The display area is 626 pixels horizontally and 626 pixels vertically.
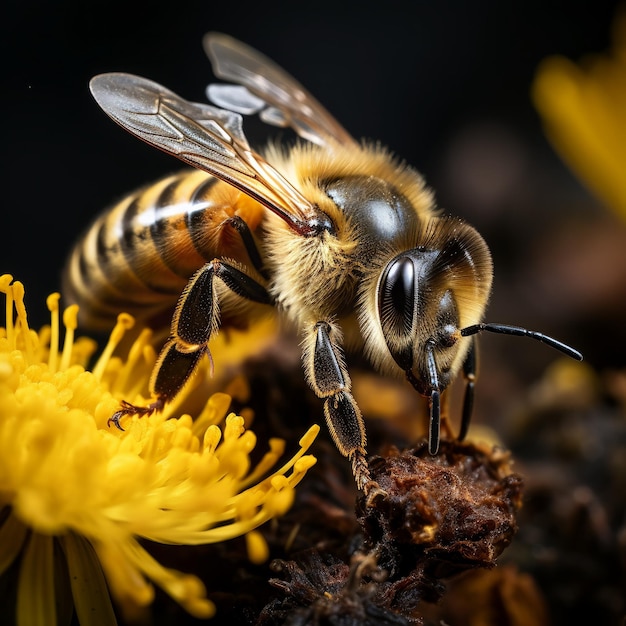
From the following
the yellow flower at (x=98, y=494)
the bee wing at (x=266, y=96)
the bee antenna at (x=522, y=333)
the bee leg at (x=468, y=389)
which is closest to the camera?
the yellow flower at (x=98, y=494)

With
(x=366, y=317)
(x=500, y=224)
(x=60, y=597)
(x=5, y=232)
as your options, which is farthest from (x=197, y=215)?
(x=500, y=224)

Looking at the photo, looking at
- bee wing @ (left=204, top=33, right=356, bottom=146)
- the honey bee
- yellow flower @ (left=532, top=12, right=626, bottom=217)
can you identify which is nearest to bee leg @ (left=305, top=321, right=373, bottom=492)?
the honey bee

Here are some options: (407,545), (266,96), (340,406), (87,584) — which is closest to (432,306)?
(340,406)

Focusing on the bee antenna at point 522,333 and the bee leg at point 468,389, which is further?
the bee leg at point 468,389

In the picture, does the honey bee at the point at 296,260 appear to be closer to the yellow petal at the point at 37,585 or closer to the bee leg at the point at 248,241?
the bee leg at the point at 248,241

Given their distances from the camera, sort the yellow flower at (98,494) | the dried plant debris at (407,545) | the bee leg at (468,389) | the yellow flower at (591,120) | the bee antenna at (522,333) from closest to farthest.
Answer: the yellow flower at (98,494) < the dried plant debris at (407,545) < the bee antenna at (522,333) < the bee leg at (468,389) < the yellow flower at (591,120)

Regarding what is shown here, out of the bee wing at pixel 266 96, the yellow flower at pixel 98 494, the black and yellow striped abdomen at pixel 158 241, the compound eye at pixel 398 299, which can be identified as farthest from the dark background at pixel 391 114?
the compound eye at pixel 398 299
